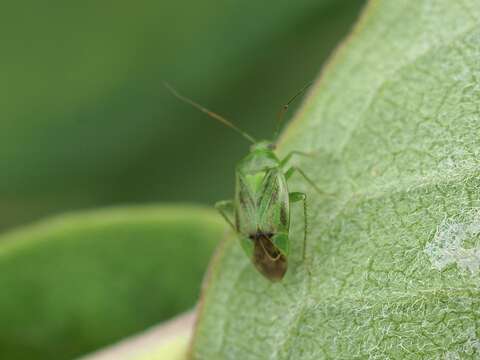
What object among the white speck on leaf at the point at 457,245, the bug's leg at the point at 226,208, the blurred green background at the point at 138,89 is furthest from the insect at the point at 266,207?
the blurred green background at the point at 138,89

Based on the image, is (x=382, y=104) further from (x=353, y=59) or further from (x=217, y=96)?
(x=217, y=96)

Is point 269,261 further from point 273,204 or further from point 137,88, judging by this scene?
point 137,88

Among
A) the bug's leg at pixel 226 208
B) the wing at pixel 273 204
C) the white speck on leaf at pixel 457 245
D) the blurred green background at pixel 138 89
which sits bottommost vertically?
the white speck on leaf at pixel 457 245

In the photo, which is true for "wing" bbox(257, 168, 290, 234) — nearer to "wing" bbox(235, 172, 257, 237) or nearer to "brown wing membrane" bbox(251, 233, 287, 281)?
"wing" bbox(235, 172, 257, 237)

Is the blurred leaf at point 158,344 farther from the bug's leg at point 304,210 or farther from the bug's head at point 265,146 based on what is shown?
the bug's head at point 265,146

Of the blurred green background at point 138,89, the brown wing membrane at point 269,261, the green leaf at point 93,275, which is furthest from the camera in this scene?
the blurred green background at point 138,89

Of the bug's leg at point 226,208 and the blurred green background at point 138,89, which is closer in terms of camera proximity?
the bug's leg at point 226,208

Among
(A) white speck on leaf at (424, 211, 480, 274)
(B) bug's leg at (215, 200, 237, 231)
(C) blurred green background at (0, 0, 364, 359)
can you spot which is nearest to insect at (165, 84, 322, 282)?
(B) bug's leg at (215, 200, 237, 231)
